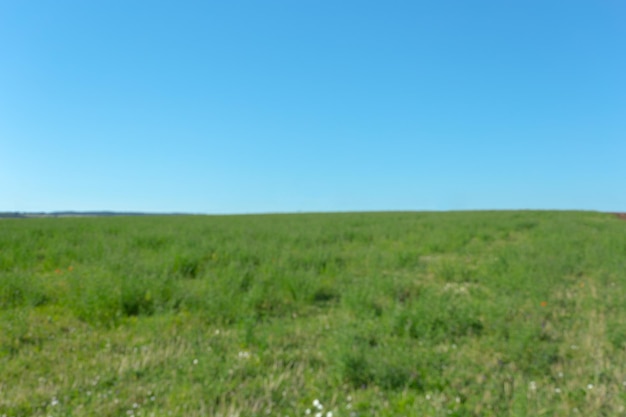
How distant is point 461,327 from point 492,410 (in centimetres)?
170

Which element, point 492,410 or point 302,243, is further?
point 302,243

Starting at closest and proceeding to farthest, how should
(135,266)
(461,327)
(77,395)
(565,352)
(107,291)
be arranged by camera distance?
1. (77,395)
2. (565,352)
3. (461,327)
4. (107,291)
5. (135,266)

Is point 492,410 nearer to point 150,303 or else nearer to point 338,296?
point 338,296

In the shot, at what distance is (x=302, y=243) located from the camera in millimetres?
12953

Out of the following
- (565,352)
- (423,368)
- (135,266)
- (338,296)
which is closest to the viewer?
(423,368)

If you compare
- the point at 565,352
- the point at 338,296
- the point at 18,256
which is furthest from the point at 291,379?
the point at 18,256

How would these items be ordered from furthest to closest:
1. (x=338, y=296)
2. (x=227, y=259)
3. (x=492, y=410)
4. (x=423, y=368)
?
(x=227, y=259)
(x=338, y=296)
(x=423, y=368)
(x=492, y=410)

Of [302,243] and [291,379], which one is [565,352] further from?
[302,243]

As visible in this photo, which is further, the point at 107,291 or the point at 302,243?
the point at 302,243

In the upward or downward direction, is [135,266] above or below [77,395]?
above

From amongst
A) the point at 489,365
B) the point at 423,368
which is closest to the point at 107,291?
the point at 423,368

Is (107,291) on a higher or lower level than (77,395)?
higher

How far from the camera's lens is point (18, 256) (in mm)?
9883

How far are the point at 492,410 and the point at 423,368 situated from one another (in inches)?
25.5
